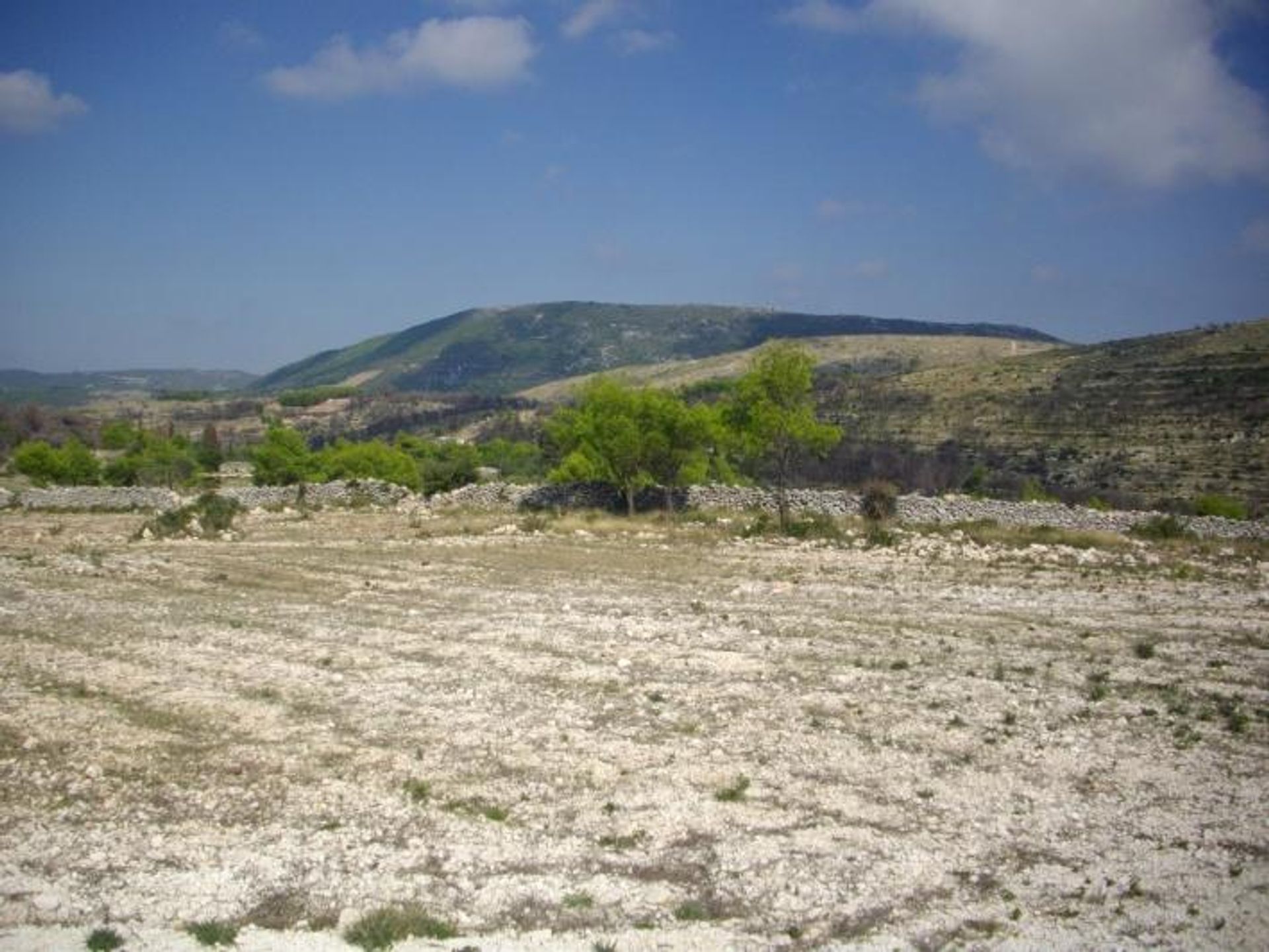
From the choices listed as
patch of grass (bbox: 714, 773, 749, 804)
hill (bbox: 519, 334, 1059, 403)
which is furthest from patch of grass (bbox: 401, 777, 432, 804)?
hill (bbox: 519, 334, 1059, 403)

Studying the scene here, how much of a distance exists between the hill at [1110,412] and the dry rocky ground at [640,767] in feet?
118

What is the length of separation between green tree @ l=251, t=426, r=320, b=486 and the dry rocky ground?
139ft

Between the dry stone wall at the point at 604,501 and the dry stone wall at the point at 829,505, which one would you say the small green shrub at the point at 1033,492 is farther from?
the dry stone wall at the point at 604,501

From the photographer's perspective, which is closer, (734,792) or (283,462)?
(734,792)

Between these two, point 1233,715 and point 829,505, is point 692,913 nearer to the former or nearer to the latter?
point 1233,715

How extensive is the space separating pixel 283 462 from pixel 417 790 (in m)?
59.0

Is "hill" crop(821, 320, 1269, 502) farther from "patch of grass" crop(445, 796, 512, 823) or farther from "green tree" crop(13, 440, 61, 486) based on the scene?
"green tree" crop(13, 440, 61, 486)

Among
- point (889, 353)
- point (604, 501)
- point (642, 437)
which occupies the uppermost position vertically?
point (889, 353)

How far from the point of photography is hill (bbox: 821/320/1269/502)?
182 feet

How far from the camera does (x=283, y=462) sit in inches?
2598

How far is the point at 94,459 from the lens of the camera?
74750 mm

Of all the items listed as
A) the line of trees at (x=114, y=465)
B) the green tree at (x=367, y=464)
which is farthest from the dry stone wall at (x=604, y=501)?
the line of trees at (x=114, y=465)

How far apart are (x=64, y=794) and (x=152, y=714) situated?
112 inches

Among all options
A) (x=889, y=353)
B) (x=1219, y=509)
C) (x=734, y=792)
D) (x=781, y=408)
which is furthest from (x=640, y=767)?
(x=889, y=353)
